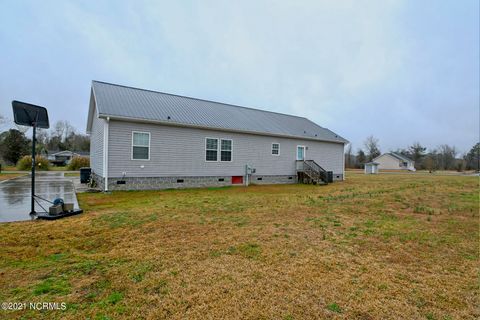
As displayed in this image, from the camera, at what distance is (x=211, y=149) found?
45.3ft

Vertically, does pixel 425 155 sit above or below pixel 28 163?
above

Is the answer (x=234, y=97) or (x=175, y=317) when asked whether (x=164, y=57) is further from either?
(x=175, y=317)

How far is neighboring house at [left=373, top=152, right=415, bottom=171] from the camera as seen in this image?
5778cm

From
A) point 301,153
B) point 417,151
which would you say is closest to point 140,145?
point 301,153

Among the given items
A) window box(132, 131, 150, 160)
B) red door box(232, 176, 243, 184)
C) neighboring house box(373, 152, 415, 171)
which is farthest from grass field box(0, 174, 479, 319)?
neighboring house box(373, 152, 415, 171)

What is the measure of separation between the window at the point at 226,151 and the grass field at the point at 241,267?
7989mm

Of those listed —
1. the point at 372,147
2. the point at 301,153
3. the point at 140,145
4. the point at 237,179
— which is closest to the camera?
the point at 140,145

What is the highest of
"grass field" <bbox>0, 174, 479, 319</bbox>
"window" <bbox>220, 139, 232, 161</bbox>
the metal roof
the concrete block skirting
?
the metal roof

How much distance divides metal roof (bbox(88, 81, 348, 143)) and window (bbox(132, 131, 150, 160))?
803 millimetres

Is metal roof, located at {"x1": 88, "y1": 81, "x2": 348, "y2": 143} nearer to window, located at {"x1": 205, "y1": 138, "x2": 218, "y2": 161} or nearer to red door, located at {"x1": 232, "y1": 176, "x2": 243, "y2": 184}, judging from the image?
window, located at {"x1": 205, "y1": 138, "x2": 218, "y2": 161}

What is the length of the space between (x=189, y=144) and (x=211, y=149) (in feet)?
4.50

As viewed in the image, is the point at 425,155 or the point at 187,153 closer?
the point at 187,153

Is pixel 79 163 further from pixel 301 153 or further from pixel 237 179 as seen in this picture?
pixel 301 153

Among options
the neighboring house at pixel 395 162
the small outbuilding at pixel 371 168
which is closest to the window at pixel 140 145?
the small outbuilding at pixel 371 168
